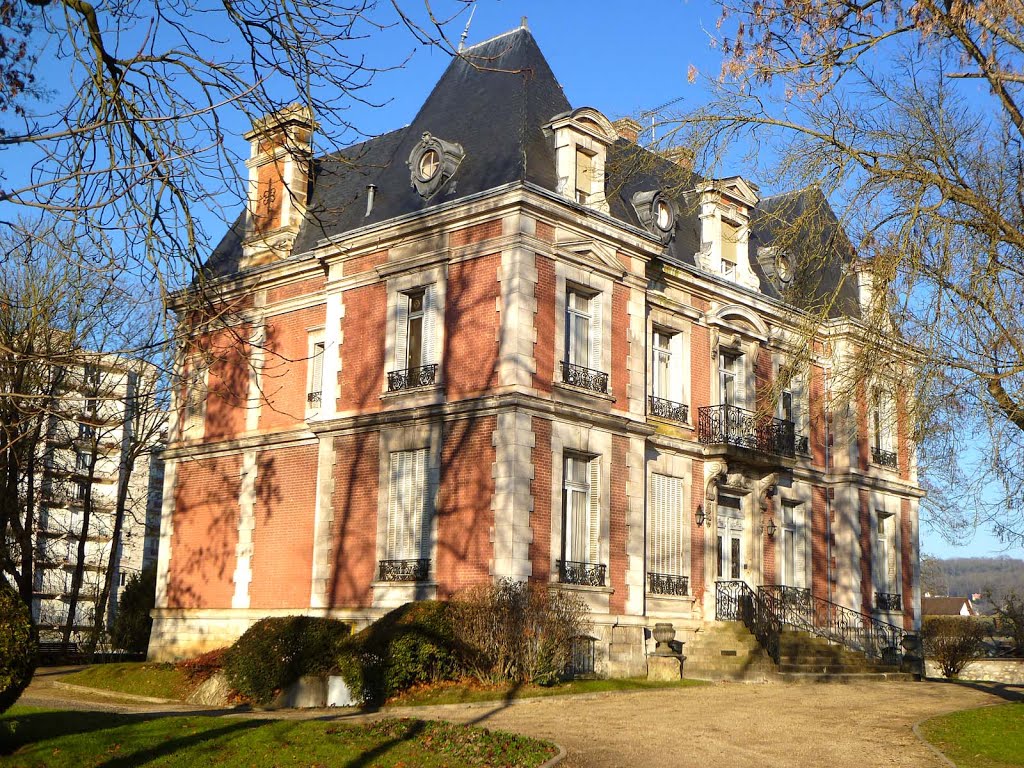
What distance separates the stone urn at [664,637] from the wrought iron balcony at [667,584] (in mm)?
1628

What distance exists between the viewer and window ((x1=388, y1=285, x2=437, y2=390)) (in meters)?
21.0

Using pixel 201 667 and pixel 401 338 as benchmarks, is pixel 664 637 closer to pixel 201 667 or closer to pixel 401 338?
pixel 401 338

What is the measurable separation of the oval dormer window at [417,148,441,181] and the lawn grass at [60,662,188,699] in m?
10.5

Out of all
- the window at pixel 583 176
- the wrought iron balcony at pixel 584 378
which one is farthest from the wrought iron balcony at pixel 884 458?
the window at pixel 583 176

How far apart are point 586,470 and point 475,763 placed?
10.3 meters

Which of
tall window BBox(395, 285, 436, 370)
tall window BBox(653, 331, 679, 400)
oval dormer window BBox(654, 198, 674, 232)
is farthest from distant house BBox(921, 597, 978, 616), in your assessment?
tall window BBox(395, 285, 436, 370)

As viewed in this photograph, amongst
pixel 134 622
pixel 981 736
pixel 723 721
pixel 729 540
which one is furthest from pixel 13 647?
pixel 134 622

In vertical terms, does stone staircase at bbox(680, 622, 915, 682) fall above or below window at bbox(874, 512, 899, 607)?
below

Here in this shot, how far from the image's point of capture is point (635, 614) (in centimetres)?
2062

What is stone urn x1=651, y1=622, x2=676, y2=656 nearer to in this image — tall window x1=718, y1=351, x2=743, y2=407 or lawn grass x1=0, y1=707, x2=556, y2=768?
tall window x1=718, y1=351, x2=743, y2=407

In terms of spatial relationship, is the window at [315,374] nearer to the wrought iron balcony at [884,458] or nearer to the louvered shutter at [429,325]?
the louvered shutter at [429,325]

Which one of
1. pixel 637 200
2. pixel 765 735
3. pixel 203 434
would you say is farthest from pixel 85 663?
pixel 765 735

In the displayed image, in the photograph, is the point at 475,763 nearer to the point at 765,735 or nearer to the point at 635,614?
the point at 765,735

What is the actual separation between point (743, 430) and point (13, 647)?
1702 centimetres
